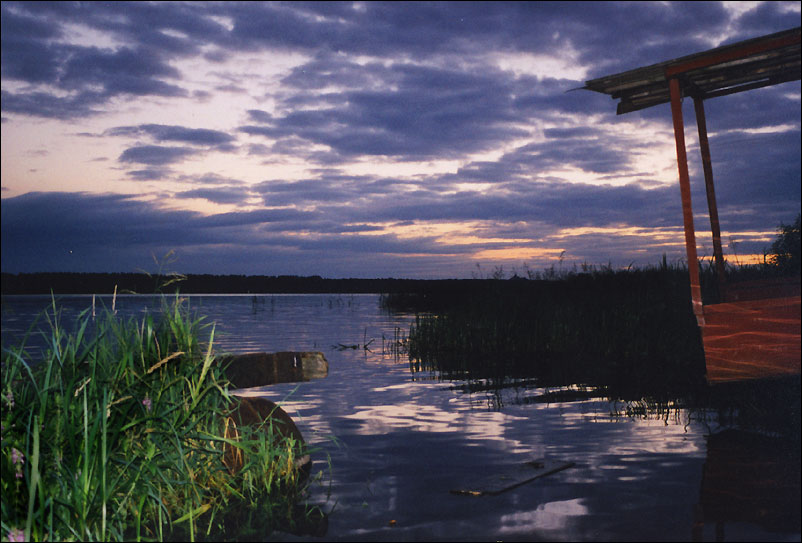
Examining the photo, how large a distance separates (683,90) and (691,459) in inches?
221

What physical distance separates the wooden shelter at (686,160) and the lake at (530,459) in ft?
3.39

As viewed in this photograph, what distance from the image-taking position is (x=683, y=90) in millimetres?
9938

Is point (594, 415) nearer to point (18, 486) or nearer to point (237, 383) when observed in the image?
point (237, 383)

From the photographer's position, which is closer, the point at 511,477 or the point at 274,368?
the point at 511,477

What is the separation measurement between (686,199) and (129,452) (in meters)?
7.45

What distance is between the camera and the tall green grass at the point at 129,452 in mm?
4543

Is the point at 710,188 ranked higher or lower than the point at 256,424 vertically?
higher

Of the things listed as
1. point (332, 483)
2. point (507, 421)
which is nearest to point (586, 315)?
point (507, 421)

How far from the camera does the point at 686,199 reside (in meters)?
8.84

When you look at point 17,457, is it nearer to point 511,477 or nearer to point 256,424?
point 256,424

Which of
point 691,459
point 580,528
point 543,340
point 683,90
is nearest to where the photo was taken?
point 580,528

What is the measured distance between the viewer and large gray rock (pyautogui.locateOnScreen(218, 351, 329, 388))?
7070 millimetres

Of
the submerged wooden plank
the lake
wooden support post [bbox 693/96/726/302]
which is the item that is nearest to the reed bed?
the lake

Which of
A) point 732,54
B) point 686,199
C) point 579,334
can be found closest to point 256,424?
point 686,199
